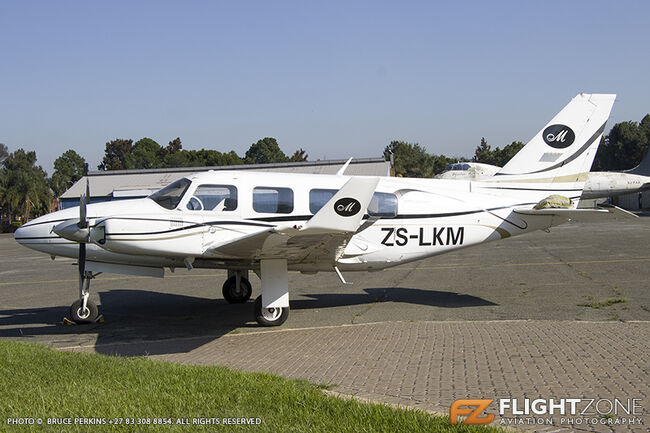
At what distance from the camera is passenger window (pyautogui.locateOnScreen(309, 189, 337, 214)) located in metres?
10.7

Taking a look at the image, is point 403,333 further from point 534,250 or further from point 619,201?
point 619,201

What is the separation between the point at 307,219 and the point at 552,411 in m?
6.30

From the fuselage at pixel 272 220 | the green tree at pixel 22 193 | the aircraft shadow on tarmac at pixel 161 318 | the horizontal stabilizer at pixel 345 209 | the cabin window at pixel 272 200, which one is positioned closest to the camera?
the horizontal stabilizer at pixel 345 209

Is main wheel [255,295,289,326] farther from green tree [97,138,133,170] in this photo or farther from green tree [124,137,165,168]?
green tree [97,138,133,170]

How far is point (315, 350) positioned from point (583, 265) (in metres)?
11.6

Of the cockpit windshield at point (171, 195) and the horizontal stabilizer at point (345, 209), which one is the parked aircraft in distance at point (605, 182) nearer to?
the cockpit windshield at point (171, 195)

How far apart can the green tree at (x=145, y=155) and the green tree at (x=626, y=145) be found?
80359mm

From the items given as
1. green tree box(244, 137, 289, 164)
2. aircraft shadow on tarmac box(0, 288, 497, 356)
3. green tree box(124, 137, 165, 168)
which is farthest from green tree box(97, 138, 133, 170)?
aircraft shadow on tarmac box(0, 288, 497, 356)

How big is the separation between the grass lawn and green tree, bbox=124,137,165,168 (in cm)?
9911

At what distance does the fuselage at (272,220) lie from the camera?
9695mm

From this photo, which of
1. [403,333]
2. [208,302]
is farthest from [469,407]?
[208,302]

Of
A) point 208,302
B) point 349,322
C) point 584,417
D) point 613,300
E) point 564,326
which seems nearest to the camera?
point 584,417

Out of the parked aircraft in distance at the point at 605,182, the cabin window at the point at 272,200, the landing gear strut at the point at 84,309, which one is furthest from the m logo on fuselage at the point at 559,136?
the parked aircraft in distance at the point at 605,182

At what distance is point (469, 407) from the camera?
199 inches
